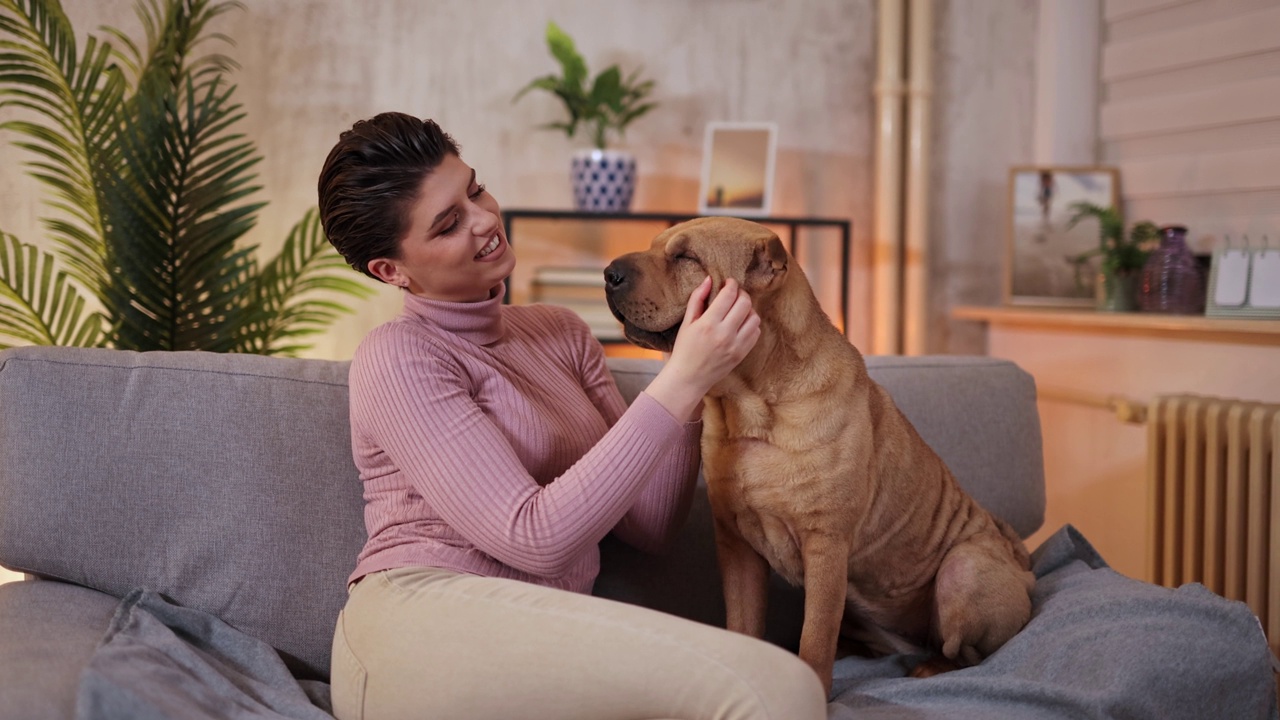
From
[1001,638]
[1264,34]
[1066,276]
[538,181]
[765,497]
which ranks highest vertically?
[1264,34]

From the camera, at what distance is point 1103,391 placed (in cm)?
324

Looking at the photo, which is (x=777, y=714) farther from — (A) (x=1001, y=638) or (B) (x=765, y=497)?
(A) (x=1001, y=638)

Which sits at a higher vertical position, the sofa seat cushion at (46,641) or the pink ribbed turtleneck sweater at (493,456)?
the pink ribbed turtleneck sweater at (493,456)

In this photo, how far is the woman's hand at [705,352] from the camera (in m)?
1.35

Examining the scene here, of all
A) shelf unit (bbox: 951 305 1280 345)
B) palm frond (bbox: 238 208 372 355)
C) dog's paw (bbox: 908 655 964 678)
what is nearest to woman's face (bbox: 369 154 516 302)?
dog's paw (bbox: 908 655 964 678)

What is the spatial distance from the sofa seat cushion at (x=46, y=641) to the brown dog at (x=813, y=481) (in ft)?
2.66

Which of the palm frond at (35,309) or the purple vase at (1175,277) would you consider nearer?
the palm frond at (35,309)

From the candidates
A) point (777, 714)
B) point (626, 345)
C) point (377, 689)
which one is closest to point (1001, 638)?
point (777, 714)

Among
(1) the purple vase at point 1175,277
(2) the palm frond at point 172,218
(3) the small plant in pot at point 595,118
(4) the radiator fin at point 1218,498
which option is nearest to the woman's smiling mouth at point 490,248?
(2) the palm frond at point 172,218

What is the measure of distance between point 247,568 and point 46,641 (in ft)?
1.02

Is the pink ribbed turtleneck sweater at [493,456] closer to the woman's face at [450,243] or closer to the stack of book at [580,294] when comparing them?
the woman's face at [450,243]

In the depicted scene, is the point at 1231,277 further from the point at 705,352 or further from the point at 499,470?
the point at 499,470

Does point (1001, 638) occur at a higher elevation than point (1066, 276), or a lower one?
lower

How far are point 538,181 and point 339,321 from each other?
→ 0.81 meters
